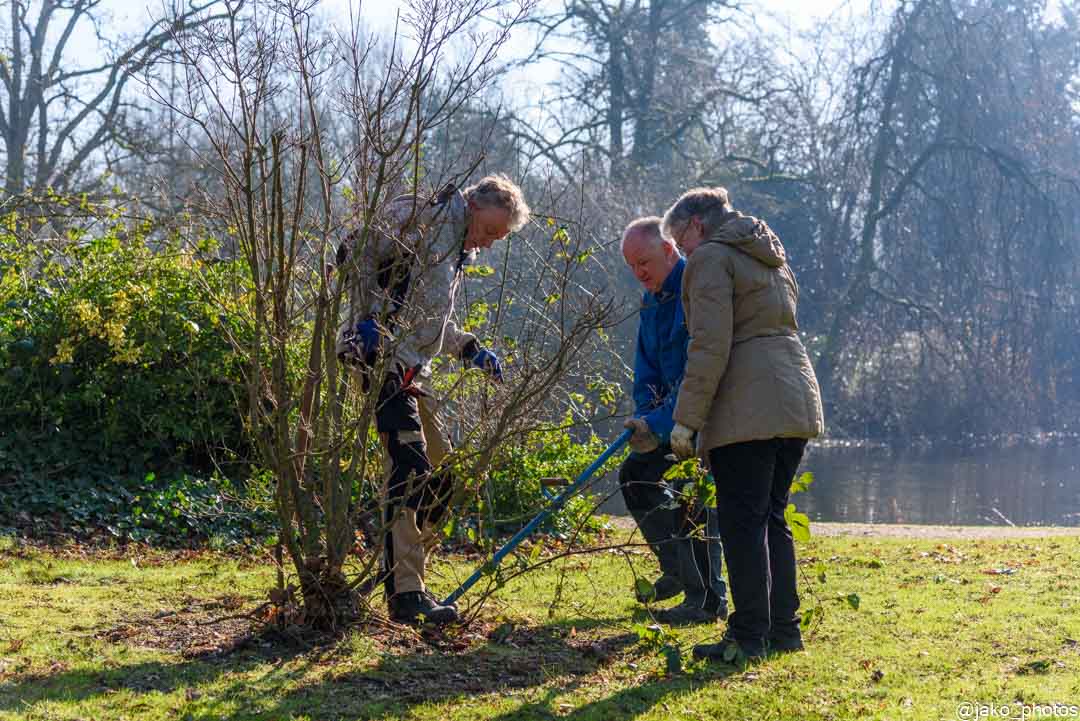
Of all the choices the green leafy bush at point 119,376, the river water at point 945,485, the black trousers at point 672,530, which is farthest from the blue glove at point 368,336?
the river water at point 945,485

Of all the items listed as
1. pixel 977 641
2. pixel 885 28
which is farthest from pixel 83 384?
pixel 885 28

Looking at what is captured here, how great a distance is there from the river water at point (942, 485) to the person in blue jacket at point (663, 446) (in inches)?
282

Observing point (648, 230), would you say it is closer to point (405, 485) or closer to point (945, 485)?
point (405, 485)

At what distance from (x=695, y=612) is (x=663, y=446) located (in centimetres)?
73

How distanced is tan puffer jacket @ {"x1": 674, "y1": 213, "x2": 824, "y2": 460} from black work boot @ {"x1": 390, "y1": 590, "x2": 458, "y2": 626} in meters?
1.20

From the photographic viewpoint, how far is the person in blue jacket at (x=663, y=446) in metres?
4.95

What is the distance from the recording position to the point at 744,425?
163 inches

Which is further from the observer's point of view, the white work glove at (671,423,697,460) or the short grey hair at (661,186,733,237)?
the short grey hair at (661,186,733,237)

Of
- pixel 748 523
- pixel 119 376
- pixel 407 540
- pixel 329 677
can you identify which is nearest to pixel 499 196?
pixel 407 540

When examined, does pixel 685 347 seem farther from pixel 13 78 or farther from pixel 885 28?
pixel 885 28

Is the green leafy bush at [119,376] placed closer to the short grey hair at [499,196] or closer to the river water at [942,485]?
the short grey hair at [499,196]

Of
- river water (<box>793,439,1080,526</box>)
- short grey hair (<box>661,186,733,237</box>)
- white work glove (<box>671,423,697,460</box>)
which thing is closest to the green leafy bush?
short grey hair (<box>661,186,733,237</box>)

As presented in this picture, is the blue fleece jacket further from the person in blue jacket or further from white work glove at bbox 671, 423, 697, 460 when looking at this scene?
white work glove at bbox 671, 423, 697, 460

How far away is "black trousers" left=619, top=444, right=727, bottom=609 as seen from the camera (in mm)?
5137
